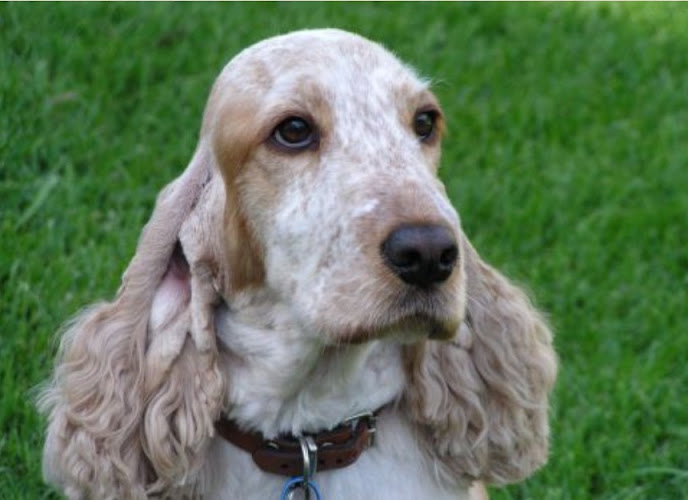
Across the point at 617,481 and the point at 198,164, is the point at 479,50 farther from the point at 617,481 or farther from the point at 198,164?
the point at 198,164

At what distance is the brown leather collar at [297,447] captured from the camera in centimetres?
454

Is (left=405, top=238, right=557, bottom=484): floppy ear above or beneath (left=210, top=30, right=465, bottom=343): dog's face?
beneath

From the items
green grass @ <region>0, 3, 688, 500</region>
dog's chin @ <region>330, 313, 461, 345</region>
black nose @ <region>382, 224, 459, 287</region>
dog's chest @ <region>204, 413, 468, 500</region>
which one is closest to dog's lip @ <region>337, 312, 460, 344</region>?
dog's chin @ <region>330, 313, 461, 345</region>

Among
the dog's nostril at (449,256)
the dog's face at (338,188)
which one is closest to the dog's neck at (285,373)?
the dog's face at (338,188)

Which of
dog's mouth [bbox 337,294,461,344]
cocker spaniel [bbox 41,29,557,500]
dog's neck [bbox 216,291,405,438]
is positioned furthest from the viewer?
dog's neck [bbox 216,291,405,438]

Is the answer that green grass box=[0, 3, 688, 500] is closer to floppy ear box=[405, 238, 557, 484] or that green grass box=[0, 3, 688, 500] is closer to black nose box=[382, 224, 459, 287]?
floppy ear box=[405, 238, 557, 484]

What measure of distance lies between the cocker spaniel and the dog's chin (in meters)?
0.01

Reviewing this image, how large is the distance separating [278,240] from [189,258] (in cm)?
35

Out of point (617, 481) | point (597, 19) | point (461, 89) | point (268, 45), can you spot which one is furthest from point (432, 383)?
point (597, 19)

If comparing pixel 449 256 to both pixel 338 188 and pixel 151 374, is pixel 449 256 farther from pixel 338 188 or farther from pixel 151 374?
pixel 151 374

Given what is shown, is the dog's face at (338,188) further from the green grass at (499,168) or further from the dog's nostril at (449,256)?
the green grass at (499,168)

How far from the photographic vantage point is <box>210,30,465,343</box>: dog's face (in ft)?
13.2

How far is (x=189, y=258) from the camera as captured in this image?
458 cm

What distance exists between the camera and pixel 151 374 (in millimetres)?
4547
